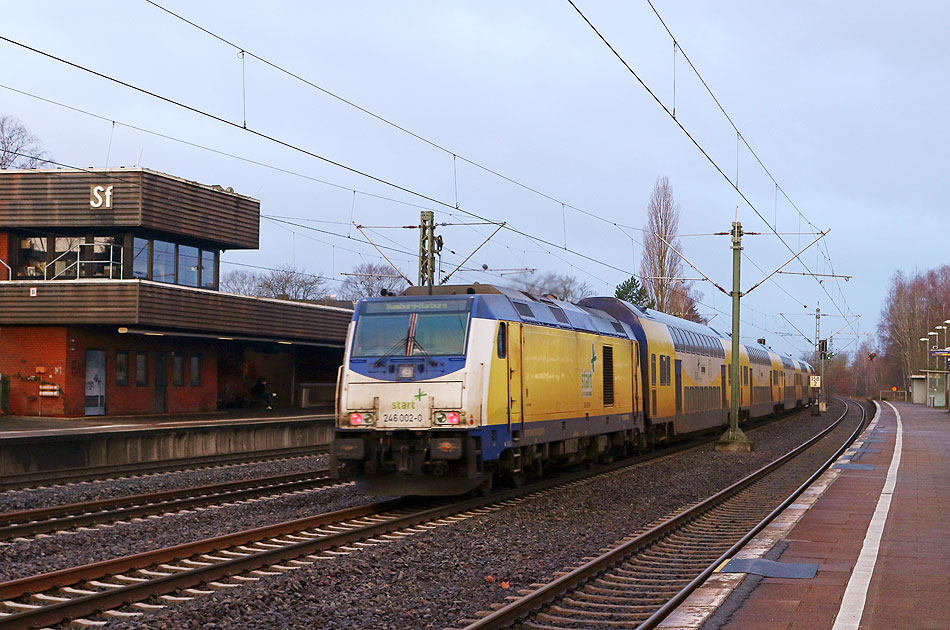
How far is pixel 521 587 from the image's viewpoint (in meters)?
9.14

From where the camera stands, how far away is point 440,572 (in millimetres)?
9750

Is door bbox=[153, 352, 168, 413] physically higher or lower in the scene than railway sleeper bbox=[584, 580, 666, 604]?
higher

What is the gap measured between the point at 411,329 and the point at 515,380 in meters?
1.77

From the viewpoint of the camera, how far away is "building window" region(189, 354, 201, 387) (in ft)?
123

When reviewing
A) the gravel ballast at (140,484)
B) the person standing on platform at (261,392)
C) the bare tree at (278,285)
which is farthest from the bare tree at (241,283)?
the gravel ballast at (140,484)

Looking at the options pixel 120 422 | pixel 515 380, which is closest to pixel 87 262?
pixel 120 422

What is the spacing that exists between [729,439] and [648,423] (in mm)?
3828

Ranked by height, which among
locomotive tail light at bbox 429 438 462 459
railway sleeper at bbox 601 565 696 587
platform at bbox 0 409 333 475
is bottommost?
railway sleeper at bbox 601 565 696 587

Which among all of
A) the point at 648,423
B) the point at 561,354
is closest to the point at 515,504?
the point at 561,354

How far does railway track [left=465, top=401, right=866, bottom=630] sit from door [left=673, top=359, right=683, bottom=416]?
35.7ft

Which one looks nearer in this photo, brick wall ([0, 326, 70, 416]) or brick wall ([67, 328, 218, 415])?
brick wall ([0, 326, 70, 416])

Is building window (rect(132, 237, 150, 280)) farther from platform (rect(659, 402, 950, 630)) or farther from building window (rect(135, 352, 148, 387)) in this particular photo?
platform (rect(659, 402, 950, 630))

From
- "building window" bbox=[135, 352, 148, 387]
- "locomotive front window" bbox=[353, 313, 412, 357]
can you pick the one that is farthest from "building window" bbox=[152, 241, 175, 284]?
"locomotive front window" bbox=[353, 313, 412, 357]

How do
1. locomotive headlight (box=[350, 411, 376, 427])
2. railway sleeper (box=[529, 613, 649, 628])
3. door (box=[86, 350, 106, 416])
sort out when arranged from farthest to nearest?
door (box=[86, 350, 106, 416])
locomotive headlight (box=[350, 411, 376, 427])
railway sleeper (box=[529, 613, 649, 628])
